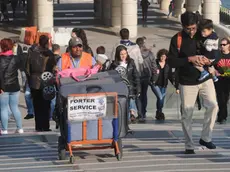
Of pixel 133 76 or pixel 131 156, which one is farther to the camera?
pixel 133 76

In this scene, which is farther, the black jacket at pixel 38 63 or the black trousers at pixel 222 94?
the black trousers at pixel 222 94

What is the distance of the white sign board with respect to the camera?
948 cm

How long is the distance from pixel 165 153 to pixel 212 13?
118 ft

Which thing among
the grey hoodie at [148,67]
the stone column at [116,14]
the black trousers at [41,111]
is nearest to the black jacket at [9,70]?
the black trousers at [41,111]

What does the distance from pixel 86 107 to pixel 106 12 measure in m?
40.0

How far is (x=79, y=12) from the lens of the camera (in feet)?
202

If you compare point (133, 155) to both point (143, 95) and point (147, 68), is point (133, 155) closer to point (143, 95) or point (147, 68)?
point (147, 68)

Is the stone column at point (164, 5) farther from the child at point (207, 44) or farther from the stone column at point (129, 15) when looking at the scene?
the child at point (207, 44)

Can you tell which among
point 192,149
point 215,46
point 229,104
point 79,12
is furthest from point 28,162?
point 79,12

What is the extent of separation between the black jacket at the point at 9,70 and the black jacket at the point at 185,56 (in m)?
3.59

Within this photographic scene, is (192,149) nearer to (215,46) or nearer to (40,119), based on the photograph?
(215,46)

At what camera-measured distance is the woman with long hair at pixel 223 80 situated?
47.0 ft

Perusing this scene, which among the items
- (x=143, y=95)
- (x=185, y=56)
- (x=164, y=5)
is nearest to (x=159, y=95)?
(x=143, y=95)

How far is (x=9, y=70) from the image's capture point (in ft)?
41.6
